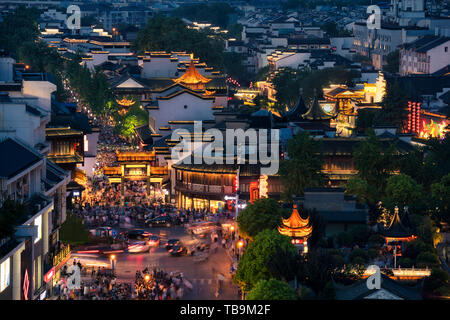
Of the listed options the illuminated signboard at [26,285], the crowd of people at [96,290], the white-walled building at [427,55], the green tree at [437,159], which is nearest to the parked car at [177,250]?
the crowd of people at [96,290]

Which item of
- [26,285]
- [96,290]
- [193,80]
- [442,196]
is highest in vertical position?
[193,80]

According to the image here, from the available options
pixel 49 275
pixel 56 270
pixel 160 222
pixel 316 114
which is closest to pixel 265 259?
pixel 49 275

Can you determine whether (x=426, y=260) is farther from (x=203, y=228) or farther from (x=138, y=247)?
(x=203, y=228)

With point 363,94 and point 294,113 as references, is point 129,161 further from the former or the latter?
point 363,94

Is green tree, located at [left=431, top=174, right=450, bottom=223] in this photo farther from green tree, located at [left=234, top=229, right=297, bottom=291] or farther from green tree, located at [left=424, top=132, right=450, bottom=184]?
green tree, located at [left=234, top=229, right=297, bottom=291]

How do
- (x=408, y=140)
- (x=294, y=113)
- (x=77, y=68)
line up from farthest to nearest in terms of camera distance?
1. (x=77, y=68)
2. (x=294, y=113)
3. (x=408, y=140)

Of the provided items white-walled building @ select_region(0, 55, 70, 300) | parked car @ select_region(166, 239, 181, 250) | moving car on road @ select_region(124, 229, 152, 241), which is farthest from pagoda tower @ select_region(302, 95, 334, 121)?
white-walled building @ select_region(0, 55, 70, 300)

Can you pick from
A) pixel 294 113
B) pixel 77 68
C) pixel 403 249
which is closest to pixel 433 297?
pixel 403 249

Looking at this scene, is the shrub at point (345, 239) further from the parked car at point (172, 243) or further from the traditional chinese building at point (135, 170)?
the traditional chinese building at point (135, 170)
